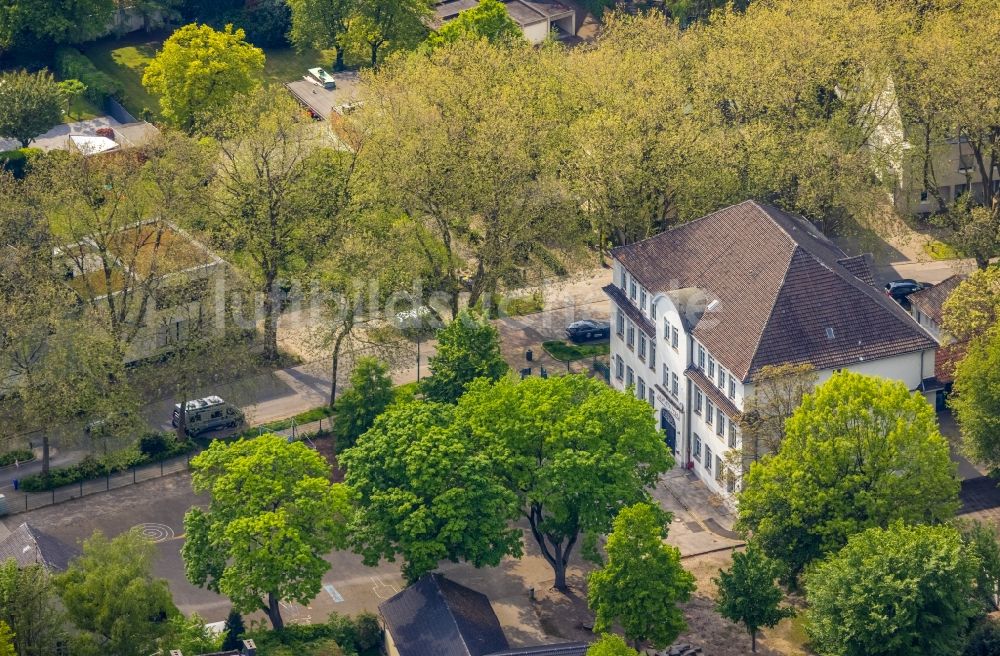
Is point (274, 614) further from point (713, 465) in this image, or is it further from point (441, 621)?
point (713, 465)

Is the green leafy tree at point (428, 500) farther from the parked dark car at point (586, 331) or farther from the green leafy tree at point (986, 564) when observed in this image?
the parked dark car at point (586, 331)

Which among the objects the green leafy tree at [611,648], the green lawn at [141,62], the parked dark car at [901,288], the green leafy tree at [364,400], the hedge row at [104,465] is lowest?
the hedge row at [104,465]

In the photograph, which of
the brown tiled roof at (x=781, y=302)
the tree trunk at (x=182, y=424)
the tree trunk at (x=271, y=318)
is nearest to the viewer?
the brown tiled roof at (x=781, y=302)

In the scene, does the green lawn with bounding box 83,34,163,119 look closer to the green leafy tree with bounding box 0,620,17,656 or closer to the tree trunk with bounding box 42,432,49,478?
the tree trunk with bounding box 42,432,49,478

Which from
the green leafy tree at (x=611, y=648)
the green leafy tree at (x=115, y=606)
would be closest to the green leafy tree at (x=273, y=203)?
the green leafy tree at (x=115, y=606)

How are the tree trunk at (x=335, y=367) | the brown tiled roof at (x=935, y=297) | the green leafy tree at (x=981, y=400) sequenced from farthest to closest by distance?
the brown tiled roof at (x=935, y=297), the tree trunk at (x=335, y=367), the green leafy tree at (x=981, y=400)

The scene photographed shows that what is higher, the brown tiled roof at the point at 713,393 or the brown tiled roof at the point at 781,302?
the brown tiled roof at the point at 781,302
